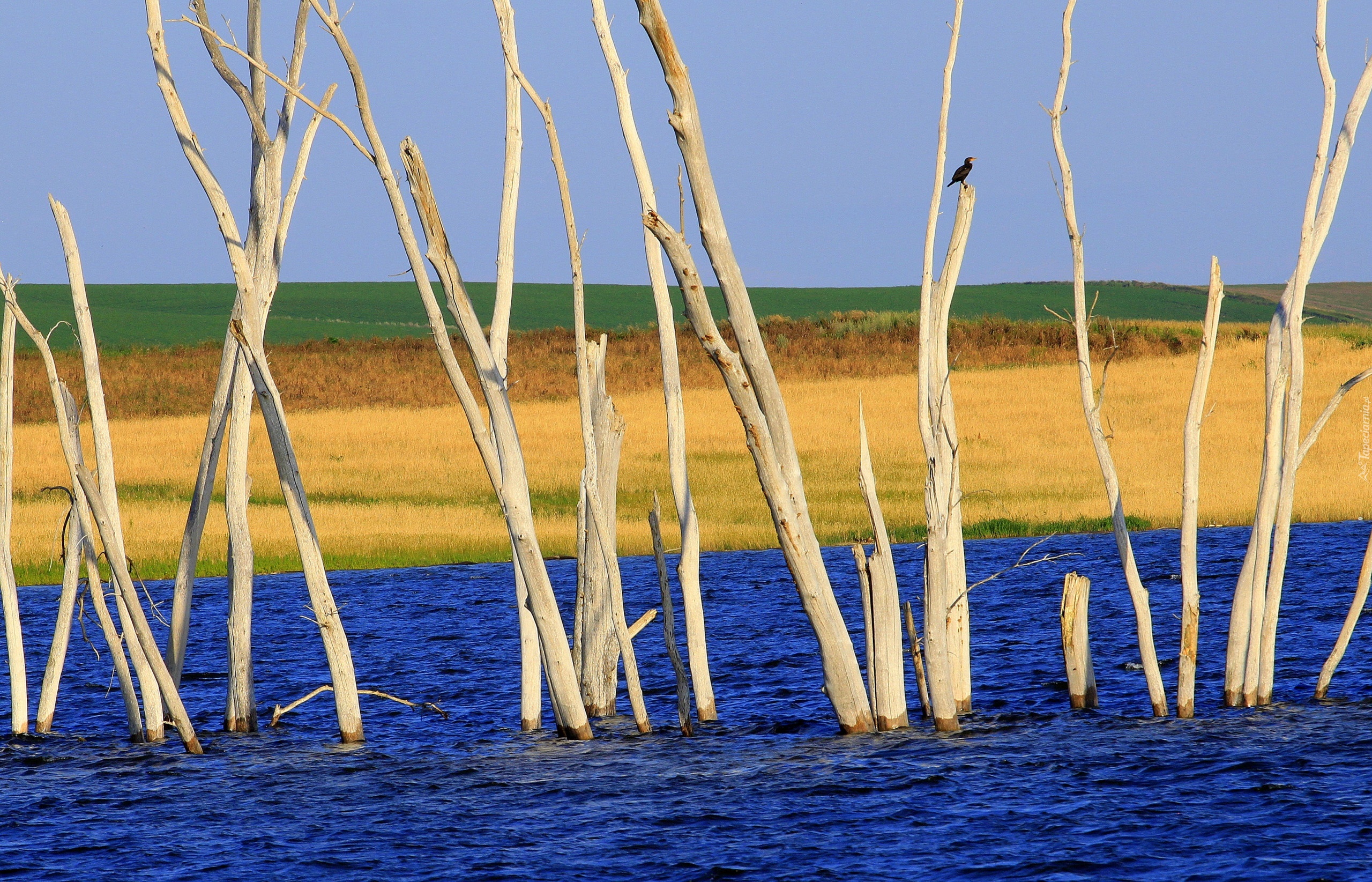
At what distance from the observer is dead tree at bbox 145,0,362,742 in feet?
37.1

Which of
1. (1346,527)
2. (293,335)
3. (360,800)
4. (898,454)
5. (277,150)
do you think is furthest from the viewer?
(293,335)

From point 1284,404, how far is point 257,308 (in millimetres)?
9063

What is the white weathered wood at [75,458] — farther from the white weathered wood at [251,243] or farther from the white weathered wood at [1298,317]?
the white weathered wood at [1298,317]

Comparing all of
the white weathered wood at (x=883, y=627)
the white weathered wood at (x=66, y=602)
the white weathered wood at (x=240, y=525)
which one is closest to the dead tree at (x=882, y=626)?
the white weathered wood at (x=883, y=627)

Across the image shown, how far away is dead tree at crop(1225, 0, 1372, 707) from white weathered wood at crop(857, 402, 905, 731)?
2903 millimetres

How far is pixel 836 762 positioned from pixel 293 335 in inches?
3014

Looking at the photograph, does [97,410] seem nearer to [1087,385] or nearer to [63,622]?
[63,622]

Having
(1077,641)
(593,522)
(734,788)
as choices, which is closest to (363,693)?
(593,522)

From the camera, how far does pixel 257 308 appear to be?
11672 millimetres

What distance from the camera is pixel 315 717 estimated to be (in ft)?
48.6

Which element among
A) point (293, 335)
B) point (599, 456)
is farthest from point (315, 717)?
point (293, 335)

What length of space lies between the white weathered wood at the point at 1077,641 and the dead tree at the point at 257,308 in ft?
20.9

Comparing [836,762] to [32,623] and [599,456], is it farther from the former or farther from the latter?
[32,623]

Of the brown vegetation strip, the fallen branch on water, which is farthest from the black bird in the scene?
the brown vegetation strip
